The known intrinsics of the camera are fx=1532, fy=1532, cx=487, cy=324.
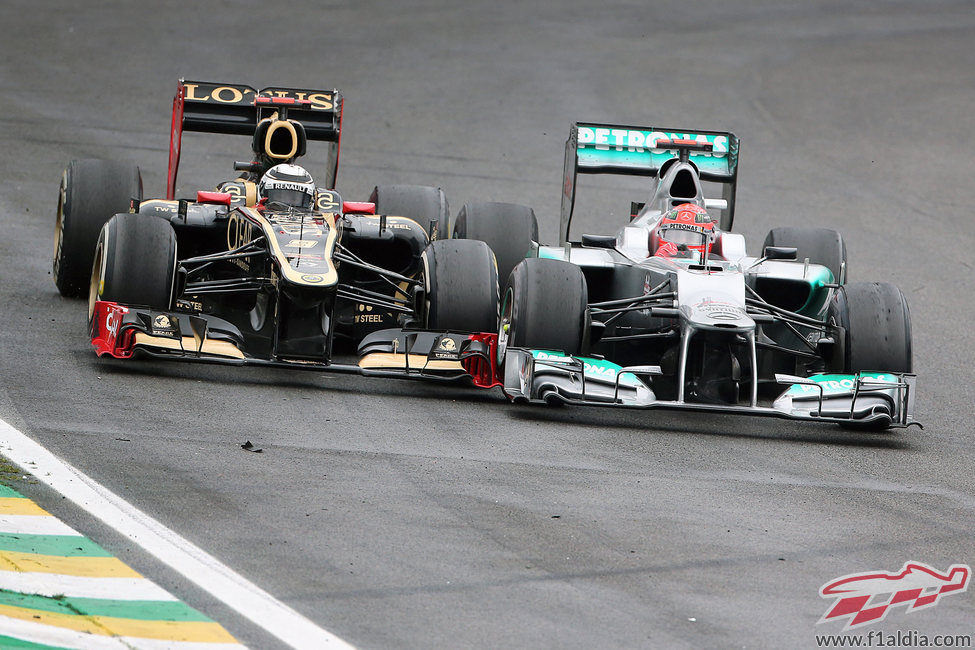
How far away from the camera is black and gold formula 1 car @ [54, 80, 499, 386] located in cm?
1163

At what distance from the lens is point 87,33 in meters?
29.7

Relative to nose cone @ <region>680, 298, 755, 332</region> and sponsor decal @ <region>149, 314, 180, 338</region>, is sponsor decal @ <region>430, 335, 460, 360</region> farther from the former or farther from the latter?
sponsor decal @ <region>149, 314, 180, 338</region>

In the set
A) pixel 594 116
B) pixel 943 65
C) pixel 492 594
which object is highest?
pixel 943 65

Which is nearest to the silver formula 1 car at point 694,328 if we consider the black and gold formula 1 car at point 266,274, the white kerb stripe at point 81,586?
the black and gold formula 1 car at point 266,274

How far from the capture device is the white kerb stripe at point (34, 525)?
7.19 m

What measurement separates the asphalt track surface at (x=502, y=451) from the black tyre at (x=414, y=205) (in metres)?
3.20

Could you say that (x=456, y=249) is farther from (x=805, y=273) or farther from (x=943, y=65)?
(x=943, y=65)

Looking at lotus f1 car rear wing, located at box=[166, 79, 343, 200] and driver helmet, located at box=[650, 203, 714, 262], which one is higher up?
lotus f1 car rear wing, located at box=[166, 79, 343, 200]

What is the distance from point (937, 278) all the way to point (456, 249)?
9.22 metres

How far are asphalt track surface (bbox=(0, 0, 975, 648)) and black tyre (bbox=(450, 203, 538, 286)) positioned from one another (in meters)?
3.06

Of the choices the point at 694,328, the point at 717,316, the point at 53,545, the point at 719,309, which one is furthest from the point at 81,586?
the point at 719,309

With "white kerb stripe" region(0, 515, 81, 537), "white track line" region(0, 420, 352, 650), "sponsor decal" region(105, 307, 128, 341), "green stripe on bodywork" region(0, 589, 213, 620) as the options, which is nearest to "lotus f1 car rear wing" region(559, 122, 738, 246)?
"sponsor decal" region(105, 307, 128, 341)

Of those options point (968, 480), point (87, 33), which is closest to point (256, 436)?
point (968, 480)

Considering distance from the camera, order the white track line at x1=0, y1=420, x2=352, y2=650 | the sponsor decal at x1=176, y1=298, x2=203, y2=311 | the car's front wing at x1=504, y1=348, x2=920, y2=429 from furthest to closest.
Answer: the sponsor decal at x1=176, y1=298, x2=203, y2=311, the car's front wing at x1=504, y1=348, x2=920, y2=429, the white track line at x1=0, y1=420, x2=352, y2=650
